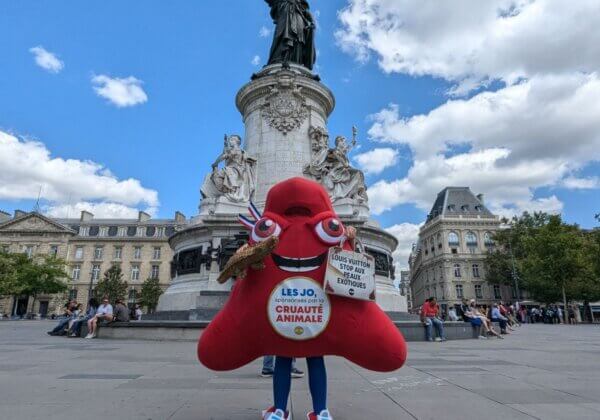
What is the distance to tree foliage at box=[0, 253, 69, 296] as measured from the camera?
4375 cm

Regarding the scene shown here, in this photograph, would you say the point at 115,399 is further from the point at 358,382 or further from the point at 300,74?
the point at 300,74

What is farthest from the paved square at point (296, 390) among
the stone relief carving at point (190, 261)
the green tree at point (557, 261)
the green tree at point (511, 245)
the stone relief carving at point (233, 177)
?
the green tree at point (511, 245)

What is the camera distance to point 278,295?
3150 mm

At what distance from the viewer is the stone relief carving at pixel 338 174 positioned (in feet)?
53.1

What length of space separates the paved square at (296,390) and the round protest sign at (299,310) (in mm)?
910

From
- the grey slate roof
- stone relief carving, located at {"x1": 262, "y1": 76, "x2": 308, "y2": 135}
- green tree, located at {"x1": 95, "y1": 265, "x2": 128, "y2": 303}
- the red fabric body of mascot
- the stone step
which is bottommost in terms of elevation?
the stone step

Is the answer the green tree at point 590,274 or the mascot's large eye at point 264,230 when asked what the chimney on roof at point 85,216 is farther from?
the mascot's large eye at point 264,230

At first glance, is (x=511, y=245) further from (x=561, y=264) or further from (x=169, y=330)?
(x=169, y=330)

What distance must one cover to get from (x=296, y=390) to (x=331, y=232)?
2.23 m

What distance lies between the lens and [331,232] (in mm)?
3303

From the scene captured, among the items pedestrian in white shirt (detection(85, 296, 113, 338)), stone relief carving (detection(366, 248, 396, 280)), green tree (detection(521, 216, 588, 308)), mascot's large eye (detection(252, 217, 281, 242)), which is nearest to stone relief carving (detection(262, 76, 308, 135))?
stone relief carving (detection(366, 248, 396, 280))

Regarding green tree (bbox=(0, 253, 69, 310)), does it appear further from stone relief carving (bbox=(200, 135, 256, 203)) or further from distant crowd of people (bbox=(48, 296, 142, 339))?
stone relief carving (bbox=(200, 135, 256, 203))

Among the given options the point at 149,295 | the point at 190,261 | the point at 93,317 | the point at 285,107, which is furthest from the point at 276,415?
the point at 149,295

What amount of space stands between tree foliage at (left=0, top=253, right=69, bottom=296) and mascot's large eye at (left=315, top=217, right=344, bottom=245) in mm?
50628
